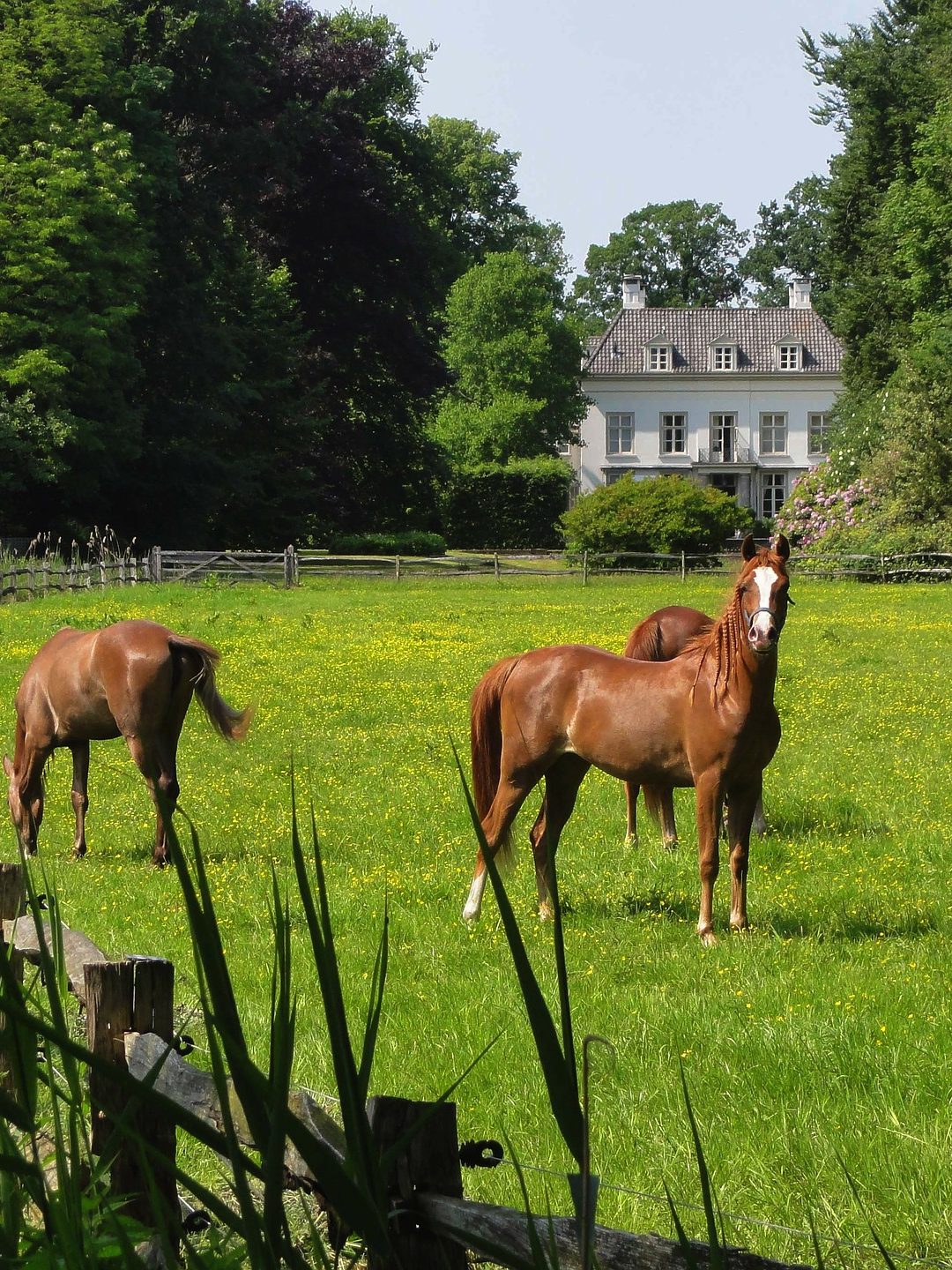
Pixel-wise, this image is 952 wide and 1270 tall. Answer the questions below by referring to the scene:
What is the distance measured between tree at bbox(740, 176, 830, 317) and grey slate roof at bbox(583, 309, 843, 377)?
25.5 meters

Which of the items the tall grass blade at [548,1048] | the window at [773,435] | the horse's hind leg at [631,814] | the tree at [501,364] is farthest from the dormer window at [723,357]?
the tall grass blade at [548,1048]

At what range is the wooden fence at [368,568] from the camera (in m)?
34.8

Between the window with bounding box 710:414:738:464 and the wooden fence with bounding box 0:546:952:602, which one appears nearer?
the wooden fence with bounding box 0:546:952:602

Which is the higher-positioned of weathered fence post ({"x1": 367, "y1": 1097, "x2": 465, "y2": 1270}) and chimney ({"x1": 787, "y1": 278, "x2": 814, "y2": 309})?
chimney ({"x1": 787, "y1": 278, "x2": 814, "y2": 309})

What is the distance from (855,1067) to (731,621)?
9.64 ft

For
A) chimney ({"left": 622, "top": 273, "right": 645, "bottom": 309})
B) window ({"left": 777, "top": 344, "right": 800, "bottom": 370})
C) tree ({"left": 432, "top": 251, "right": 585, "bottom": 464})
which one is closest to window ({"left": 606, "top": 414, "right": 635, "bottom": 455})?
tree ({"left": 432, "top": 251, "right": 585, "bottom": 464})

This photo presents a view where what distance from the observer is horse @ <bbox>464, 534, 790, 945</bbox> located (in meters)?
7.65

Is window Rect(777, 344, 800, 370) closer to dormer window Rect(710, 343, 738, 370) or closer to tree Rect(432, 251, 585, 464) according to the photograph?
dormer window Rect(710, 343, 738, 370)

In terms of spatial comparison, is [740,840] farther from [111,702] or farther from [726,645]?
→ [111,702]

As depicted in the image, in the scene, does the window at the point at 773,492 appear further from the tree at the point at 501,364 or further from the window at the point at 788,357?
the tree at the point at 501,364

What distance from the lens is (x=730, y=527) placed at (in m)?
46.4

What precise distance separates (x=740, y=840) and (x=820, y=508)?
4082cm

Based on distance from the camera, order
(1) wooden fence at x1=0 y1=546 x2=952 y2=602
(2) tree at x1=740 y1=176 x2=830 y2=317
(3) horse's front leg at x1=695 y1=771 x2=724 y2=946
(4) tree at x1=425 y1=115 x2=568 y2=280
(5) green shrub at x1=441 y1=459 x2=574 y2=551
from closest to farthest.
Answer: (3) horse's front leg at x1=695 y1=771 x2=724 y2=946 → (1) wooden fence at x1=0 y1=546 x2=952 y2=602 → (5) green shrub at x1=441 y1=459 x2=574 y2=551 → (4) tree at x1=425 y1=115 x2=568 y2=280 → (2) tree at x1=740 y1=176 x2=830 y2=317

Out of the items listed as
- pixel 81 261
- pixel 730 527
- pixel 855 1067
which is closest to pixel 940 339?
pixel 730 527
